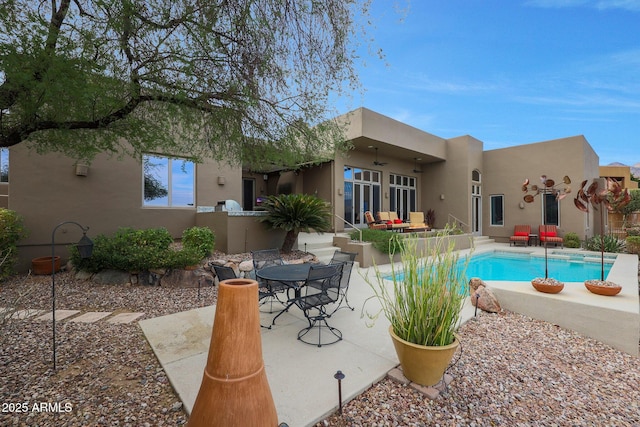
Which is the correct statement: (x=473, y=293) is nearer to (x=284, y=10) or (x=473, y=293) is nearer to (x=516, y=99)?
(x=284, y=10)

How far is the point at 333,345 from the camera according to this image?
10.4 feet

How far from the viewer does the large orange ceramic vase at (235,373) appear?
5.27ft

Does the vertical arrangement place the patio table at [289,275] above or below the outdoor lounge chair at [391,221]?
below

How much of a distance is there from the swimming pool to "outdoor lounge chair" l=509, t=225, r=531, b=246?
1815 millimetres

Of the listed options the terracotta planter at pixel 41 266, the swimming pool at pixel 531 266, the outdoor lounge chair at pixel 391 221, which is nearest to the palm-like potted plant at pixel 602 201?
the swimming pool at pixel 531 266

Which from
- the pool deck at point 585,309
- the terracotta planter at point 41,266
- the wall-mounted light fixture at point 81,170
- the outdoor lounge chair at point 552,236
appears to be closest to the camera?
the pool deck at point 585,309

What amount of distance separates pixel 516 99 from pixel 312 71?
15.7 m

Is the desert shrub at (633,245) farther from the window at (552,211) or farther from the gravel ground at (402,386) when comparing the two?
the gravel ground at (402,386)

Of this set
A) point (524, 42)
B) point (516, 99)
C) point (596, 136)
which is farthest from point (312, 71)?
point (596, 136)

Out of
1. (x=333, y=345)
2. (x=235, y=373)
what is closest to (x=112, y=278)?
(x=333, y=345)

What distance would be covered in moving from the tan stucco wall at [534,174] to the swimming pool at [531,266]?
2972mm

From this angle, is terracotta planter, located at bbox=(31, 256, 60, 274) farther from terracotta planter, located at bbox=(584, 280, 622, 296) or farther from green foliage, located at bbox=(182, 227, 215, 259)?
terracotta planter, located at bbox=(584, 280, 622, 296)

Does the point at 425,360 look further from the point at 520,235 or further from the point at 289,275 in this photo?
the point at 520,235

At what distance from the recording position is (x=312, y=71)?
4.39 meters
